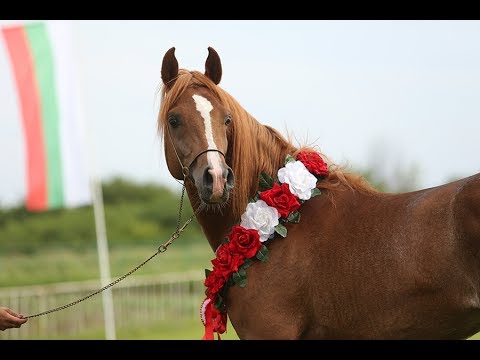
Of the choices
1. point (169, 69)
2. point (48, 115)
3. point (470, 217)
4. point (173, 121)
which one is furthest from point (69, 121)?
point (470, 217)

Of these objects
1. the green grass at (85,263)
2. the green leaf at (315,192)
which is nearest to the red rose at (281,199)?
the green leaf at (315,192)

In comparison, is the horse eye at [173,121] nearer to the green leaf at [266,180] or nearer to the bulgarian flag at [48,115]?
the green leaf at [266,180]

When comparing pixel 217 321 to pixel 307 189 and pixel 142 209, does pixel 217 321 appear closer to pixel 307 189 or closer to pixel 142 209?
pixel 307 189

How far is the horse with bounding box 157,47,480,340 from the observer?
4.07 meters

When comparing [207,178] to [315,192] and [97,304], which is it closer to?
[315,192]

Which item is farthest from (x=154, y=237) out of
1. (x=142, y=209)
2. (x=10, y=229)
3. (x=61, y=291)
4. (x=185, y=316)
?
(x=61, y=291)

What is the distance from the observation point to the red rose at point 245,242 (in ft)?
15.1

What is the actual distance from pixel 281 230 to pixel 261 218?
0.17m

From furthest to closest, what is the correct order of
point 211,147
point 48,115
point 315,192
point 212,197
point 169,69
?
point 48,115, point 169,69, point 315,192, point 211,147, point 212,197

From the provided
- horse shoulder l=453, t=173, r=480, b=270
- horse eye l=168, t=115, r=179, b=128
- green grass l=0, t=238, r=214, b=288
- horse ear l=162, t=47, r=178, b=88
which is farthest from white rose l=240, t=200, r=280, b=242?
green grass l=0, t=238, r=214, b=288

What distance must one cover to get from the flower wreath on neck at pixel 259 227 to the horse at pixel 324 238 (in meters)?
0.03

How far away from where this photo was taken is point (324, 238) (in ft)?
14.9

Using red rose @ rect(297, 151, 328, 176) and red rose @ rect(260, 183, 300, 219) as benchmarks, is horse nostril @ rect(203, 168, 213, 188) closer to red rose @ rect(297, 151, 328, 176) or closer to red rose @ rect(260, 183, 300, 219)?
red rose @ rect(260, 183, 300, 219)

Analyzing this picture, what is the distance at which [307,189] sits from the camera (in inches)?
187
